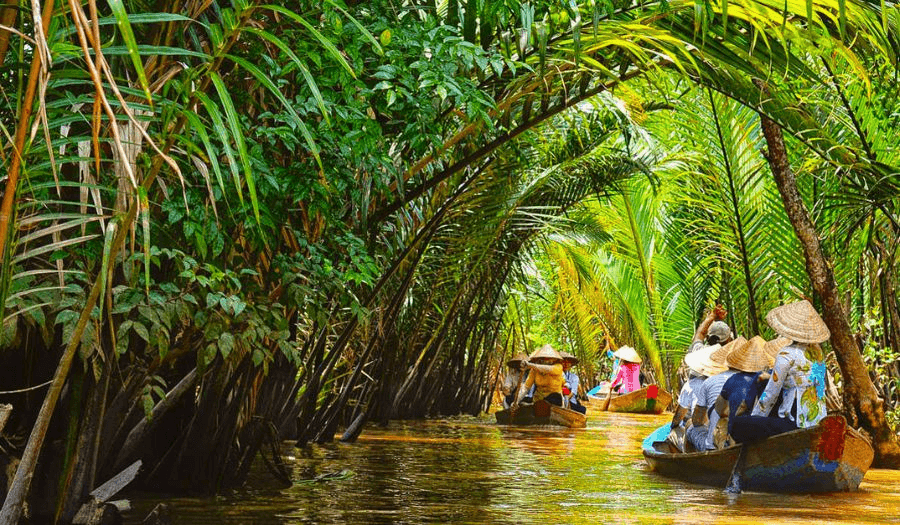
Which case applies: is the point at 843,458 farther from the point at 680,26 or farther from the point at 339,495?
the point at 680,26

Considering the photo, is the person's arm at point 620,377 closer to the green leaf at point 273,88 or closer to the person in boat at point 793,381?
the person in boat at point 793,381

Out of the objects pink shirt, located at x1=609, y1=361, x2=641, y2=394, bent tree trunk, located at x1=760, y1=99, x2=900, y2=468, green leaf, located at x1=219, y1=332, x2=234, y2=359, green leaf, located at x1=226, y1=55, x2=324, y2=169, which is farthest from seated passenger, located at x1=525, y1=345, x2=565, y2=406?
green leaf, located at x1=226, y1=55, x2=324, y2=169

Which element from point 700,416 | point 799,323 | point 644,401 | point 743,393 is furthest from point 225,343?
point 644,401

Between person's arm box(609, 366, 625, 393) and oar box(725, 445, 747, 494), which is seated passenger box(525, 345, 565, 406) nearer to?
oar box(725, 445, 747, 494)

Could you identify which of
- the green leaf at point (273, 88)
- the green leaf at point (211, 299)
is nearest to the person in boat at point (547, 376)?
the green leaf at point (211, 299)

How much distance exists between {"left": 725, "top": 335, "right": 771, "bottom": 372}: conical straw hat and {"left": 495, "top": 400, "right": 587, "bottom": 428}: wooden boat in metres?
9.33

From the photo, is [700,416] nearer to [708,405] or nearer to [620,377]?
[708,405]

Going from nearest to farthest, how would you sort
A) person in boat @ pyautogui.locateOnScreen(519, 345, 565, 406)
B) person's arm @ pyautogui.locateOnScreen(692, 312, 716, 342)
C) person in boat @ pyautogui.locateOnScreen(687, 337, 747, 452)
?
person in boat @ pyautogui.locateOnScreen(687, 337, 747, 452), person's arm @ pyautogui.locateOnScreen(692, 312, 716, 342), person in boat @ pyautogui.locateOnScreen(519, 345, 565, 406)

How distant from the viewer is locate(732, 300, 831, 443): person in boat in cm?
878

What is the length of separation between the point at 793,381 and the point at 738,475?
83 cm

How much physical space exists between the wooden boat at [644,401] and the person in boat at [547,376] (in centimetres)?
697

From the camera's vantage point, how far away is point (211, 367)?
632 centimetres

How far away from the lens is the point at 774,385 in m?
8.93

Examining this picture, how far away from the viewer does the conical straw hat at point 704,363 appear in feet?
33.7
